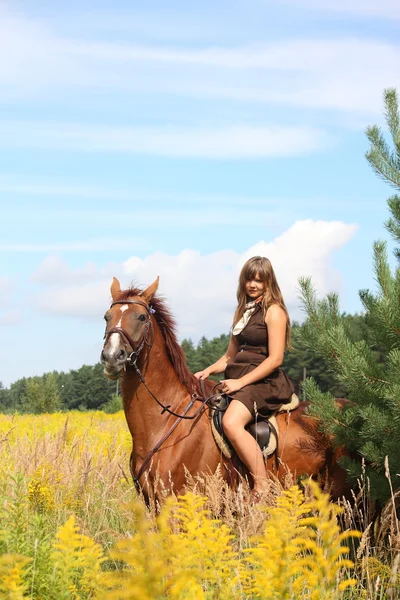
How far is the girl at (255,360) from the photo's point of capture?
6.11m

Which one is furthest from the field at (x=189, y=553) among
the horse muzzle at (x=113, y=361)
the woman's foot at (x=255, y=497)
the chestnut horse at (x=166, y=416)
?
the horse muzzle at (x=113, y=361)

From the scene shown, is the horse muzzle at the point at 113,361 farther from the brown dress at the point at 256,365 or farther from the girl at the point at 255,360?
the brown dress at the point at 256,365

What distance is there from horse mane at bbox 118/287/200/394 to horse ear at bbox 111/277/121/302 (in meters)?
0.12

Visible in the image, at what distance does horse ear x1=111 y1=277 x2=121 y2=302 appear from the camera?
21.2 ft

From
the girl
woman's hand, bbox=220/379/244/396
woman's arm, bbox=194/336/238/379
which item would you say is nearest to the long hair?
the girl

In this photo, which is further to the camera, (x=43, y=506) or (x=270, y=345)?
(x=43, y=506)

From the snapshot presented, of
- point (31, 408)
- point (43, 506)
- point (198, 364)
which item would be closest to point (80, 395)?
point (198, 364)

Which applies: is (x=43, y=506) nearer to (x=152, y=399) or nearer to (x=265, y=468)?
(x=152, y=399)

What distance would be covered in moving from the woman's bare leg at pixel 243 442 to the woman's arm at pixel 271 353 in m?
0.25

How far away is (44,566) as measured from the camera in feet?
13.4

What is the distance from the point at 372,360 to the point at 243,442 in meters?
1.26

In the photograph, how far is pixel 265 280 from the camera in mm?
6555

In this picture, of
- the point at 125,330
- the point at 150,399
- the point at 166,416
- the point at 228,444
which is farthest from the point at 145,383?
the point at 228,444

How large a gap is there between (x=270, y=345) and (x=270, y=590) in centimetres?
360
